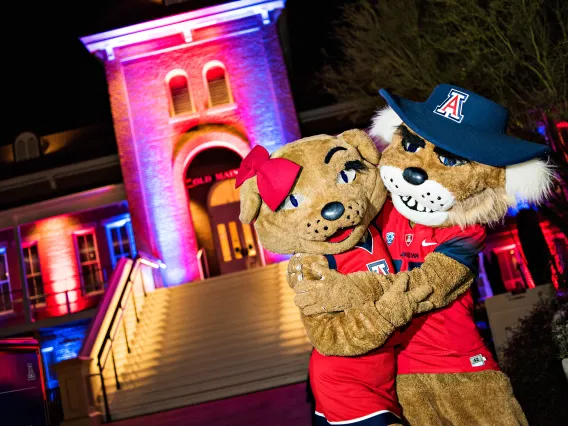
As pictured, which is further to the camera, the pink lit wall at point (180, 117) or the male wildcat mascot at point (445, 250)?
the pink lit wall at point (180, 117)

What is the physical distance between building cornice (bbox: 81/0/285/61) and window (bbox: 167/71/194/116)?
3.43 feet

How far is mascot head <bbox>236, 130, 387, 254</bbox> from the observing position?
283cm

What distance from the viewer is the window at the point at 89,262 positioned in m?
18.2

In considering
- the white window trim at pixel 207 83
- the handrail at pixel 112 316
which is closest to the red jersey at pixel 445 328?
the handrail at pixel 112 316

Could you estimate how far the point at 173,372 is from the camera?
10734 millimetres

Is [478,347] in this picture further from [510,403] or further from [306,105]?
[306,105]

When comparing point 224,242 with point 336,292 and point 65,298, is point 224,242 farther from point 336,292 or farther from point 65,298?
point 336,292

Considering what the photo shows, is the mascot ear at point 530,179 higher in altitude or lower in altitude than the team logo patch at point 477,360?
higher

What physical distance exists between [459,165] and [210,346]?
9183 millimetres

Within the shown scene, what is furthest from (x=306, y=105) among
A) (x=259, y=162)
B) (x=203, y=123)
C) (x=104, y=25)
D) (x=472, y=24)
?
(x=259, y=162)

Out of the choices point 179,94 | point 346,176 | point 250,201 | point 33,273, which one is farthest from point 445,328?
point 33,273

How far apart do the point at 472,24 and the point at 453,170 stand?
711 centimetres

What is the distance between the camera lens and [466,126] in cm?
286

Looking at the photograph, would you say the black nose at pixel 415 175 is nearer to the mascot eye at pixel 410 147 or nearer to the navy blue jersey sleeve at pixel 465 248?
the mascot eye at pixel 410 147
